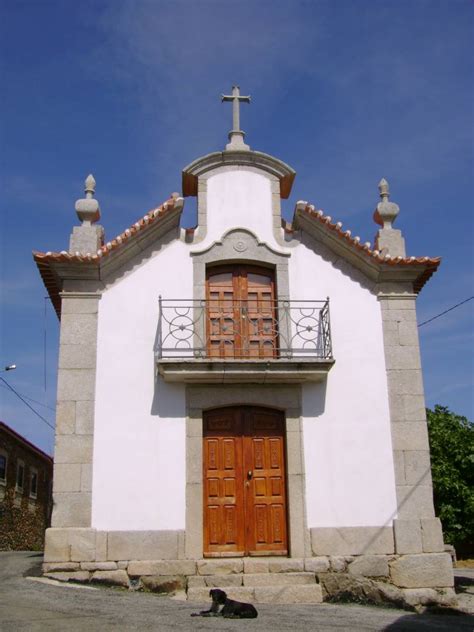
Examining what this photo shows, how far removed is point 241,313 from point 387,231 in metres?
2.88

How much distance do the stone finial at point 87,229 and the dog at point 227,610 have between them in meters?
5.63

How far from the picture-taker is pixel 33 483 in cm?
2667

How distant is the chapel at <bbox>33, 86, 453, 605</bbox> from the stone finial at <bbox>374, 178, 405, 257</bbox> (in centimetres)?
3

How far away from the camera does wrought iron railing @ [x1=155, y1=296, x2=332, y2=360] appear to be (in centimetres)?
1060

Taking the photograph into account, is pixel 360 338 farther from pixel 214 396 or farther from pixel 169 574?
pixel 169 574

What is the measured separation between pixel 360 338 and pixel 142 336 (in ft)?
11.4

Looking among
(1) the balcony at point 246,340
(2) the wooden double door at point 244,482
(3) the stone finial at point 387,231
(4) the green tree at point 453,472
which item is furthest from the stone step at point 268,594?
(3) the stone finial at point 387,231

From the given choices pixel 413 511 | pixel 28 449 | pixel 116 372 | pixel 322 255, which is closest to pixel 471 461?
pixel 413 511

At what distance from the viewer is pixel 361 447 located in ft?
33.8

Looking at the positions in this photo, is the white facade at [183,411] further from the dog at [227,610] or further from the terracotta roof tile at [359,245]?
the dog at [227,610]

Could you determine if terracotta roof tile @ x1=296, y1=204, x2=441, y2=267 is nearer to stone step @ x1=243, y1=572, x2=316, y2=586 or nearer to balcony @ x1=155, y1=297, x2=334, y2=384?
balcony @ x1=155, y1=297, x2=334, y2=384

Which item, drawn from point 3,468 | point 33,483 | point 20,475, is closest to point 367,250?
point 3,468

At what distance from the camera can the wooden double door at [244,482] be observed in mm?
9945

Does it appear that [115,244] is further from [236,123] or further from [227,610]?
[227,610]
